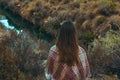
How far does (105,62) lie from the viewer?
10.1 metres

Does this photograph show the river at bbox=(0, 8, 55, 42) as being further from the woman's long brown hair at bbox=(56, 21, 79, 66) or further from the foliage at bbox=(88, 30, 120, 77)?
the woman's long brown hair at bbox=(56, 21, 79, 66)

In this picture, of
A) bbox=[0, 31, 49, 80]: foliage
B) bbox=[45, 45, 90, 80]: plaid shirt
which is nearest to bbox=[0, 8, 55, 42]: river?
bbox=[0, 31, 49, 80]: foliage

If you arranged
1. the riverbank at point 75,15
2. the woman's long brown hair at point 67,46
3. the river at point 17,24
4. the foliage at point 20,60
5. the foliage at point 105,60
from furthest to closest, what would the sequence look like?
1. the river at point 17,24
2. the riverbank at point 75,15
3. the foliage at point 105,60
4. the foliage at point 20,60
5. the woman's long brown hair at point 67,46

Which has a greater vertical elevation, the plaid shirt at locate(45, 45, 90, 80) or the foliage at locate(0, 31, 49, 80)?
the plaid shirt at locate(45, 45, 90, 80)

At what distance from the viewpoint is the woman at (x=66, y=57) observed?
430 cm

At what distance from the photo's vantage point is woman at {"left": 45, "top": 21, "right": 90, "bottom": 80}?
4.30 meters

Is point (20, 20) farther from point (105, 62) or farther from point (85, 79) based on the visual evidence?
point (85, 79)

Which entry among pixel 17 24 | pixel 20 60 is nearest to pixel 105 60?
pixel 20 60

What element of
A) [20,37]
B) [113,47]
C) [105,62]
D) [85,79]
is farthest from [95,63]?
[85,79]

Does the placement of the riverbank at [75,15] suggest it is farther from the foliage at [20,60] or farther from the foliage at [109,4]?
the foliage at [20,60]

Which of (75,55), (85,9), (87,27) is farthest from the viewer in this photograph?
(85,9)

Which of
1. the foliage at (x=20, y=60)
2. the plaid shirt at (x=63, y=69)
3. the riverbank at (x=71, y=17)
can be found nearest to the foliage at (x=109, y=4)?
the riverbank at (x=71, y=17)

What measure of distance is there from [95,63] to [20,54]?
212 cm

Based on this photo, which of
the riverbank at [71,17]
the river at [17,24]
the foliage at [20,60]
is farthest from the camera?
the river at [17,24]
